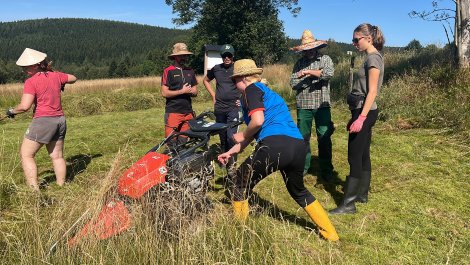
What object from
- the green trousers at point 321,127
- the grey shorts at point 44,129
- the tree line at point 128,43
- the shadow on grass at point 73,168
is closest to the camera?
the grey shorts at point 44,129

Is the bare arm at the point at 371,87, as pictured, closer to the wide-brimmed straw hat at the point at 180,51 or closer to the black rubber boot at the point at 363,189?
the black rubber boot at the point at 363,189

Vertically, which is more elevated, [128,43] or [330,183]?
[128,43]

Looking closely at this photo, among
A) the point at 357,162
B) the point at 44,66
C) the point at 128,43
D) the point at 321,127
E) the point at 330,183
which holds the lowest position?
the point at 330,183

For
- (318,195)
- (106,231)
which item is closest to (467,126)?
(318,195)

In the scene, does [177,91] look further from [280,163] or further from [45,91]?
[280,163]

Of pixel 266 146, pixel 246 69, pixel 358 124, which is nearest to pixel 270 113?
pixel 266 146

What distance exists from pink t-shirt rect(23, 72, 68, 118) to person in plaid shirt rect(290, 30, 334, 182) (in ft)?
9.86

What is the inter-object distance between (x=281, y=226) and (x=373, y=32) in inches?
82.9

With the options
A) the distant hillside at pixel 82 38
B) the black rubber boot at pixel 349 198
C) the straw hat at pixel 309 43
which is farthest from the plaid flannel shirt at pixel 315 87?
the distant hillside at pixel 82 38

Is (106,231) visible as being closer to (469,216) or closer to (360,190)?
(360,190)

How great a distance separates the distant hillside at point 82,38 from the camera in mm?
121000

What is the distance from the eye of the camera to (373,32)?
3.70 metres

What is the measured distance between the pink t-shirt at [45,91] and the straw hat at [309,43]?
3030 mm

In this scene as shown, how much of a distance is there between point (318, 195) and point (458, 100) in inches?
165
